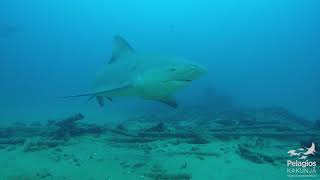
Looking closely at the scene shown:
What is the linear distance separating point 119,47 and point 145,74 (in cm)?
228

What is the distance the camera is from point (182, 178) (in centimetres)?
529

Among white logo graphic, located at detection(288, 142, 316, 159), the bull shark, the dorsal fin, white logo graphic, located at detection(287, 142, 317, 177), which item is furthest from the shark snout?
the dorsal fin

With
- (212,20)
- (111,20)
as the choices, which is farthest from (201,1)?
(111,20)

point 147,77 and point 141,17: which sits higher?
point 141,17

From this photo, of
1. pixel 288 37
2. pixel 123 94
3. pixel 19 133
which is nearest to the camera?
pixel 123 94

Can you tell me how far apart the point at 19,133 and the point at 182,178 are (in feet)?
18.3

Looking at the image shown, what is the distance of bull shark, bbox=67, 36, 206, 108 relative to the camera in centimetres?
586

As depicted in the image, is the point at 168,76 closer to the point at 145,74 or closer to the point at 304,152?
the point at 145,74

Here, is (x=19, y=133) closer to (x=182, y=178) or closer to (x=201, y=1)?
(x=182, y=178)

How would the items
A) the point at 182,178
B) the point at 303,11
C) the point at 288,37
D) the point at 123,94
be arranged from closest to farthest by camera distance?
1. the point at 182,178
2. the point at 123,94
3. the point at 303,11
4. the point at 288,37

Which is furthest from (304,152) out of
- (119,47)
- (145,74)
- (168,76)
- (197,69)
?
(119,47)

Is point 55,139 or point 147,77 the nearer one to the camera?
point 147,77

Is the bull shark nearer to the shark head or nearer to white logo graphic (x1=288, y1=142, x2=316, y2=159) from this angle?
the shark head

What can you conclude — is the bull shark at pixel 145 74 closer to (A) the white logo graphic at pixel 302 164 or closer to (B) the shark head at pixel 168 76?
(B) the shark head at pixel 168 76
